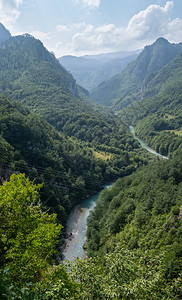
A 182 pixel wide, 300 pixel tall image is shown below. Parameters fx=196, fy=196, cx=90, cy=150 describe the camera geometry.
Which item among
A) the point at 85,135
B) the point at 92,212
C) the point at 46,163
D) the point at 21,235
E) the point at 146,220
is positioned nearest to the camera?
the point at 21,235

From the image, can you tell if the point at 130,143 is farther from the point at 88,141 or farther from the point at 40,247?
the point at 40,247

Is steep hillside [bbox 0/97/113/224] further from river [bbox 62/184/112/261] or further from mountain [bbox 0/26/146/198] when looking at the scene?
river [bbox 62/184/112/261]

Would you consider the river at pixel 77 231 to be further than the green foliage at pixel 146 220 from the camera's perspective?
Yes

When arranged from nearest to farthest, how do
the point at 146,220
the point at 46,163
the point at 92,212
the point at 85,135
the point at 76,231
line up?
the point at 146,220
the point at 76,231
the point at 92,212
the point at 46,163
the point at 85,135

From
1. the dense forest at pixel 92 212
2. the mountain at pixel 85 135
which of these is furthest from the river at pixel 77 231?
the mountain at pixel 85 135

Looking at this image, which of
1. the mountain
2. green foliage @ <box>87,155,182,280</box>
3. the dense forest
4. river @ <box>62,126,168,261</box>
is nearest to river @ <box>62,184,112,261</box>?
river @ <box>62,126,168,261</box>

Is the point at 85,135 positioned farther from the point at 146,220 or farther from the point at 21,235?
the point at 21,235

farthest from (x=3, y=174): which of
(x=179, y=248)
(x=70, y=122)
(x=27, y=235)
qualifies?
(x=70, y=122)

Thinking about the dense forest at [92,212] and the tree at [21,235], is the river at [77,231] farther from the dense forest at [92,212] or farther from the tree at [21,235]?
the tree at [21,235]

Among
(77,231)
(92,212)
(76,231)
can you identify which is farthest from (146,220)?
(76,231)
